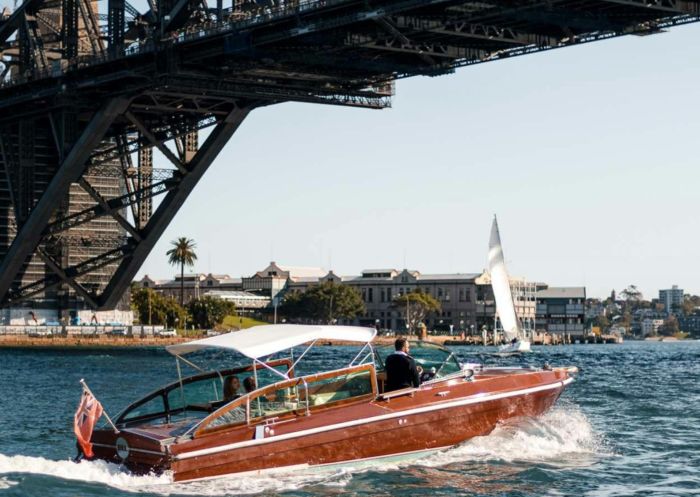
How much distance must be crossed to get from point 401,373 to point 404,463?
148 cm

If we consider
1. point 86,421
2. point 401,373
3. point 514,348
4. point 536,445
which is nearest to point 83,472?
point 86,421

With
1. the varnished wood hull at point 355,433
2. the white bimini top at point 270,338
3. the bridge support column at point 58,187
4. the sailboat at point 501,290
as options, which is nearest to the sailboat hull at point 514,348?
the sailboat at point 501,290

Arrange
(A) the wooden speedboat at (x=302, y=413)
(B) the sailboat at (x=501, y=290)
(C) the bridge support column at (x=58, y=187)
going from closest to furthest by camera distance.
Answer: (A) the wooden speedboat at (x=302, y=413) < (C) the bridge support column at (x=58, y=187) < (B) the sailboat at (x=501, y=290)

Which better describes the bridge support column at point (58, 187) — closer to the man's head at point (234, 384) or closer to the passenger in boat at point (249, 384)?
the man's head at point (234, 384)

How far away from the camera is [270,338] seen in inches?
894

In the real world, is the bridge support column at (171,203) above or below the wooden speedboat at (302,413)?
above

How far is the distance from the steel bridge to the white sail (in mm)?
27494

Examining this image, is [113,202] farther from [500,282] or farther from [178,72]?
[500,282]

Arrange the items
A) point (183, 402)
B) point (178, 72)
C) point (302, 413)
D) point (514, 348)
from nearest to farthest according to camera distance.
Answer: point (302, 413)
point (183, 402)
point (178, 72)
point (514, 348)

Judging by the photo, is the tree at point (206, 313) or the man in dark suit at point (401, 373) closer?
the man in dark suit at point (401, 373)

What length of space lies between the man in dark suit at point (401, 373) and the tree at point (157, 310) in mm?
132444

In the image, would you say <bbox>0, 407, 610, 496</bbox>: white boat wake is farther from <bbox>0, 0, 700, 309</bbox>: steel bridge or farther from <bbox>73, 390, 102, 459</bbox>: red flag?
<bbox>0, 0, 700, 309</bbox>: steel bridge

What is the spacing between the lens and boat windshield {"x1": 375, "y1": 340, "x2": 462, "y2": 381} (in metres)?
24.1

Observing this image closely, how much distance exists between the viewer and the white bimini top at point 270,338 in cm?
2206
